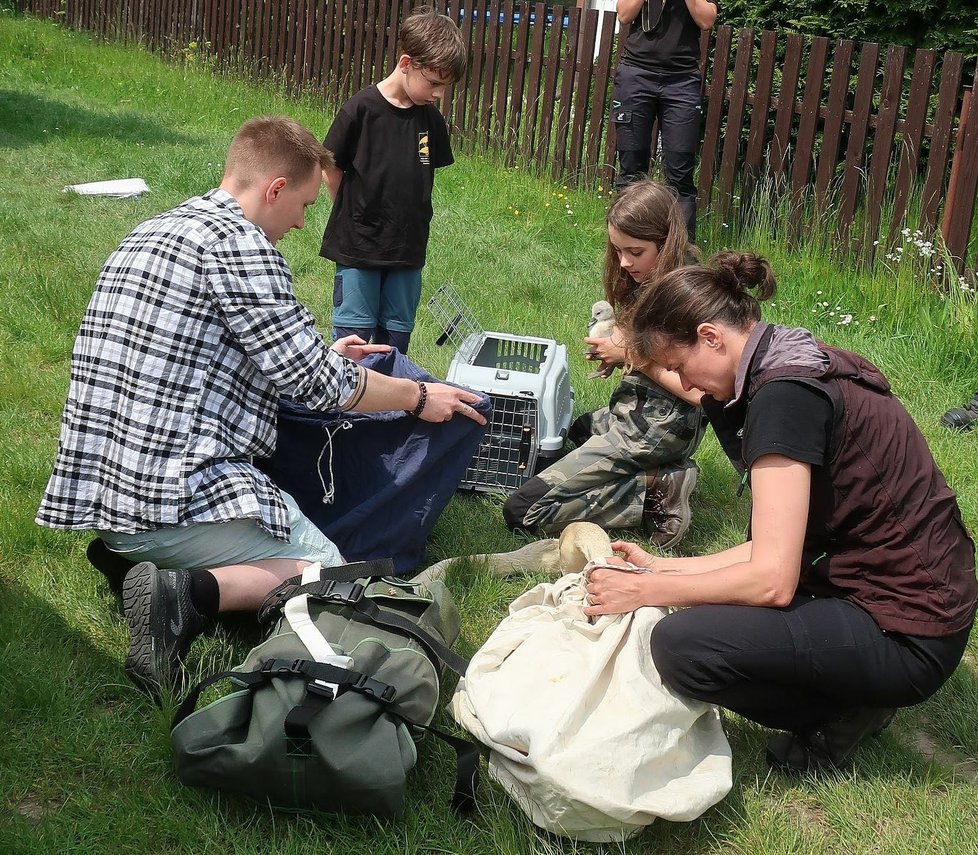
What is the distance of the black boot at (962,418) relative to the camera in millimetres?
4820

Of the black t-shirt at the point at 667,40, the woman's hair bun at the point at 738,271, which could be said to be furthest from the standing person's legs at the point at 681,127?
the woman's hair bun at the point at 738,271

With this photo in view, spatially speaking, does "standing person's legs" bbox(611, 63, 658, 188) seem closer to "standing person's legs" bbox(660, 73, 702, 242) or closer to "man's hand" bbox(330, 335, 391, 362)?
"standing person's legs" bbox(660, 73, 702, 242)

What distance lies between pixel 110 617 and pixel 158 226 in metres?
1.16

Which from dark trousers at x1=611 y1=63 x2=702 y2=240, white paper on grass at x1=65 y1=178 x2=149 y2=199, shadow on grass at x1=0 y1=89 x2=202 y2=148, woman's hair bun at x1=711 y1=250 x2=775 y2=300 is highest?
dark trousers at x1=611 y1=63 x2=702 y2=240

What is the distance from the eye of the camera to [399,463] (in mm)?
3422

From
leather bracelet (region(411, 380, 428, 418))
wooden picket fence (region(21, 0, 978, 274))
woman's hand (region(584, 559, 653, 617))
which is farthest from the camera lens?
wooden picket fence (region(21, 0, 978, 274))

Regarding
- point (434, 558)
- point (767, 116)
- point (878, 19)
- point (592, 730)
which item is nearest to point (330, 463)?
point (434, 558)

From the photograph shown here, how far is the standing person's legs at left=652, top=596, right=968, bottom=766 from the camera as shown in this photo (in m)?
2.48

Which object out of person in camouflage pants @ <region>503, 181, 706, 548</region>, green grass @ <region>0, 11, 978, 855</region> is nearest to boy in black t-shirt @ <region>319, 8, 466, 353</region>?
green grass @ <region>0, 11, 978, 855</region>

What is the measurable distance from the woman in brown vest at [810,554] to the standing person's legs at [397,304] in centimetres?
223

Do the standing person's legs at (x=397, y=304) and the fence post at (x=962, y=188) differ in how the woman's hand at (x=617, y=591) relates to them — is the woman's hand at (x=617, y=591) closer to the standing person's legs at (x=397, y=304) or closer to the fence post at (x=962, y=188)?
the standing person's legs at (x=397, y=304)

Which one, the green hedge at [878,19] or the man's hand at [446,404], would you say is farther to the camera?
the green hedge at [878,19]

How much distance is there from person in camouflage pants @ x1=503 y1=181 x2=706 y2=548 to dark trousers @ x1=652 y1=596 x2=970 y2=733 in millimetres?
1295

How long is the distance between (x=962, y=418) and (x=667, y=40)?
3.21m
